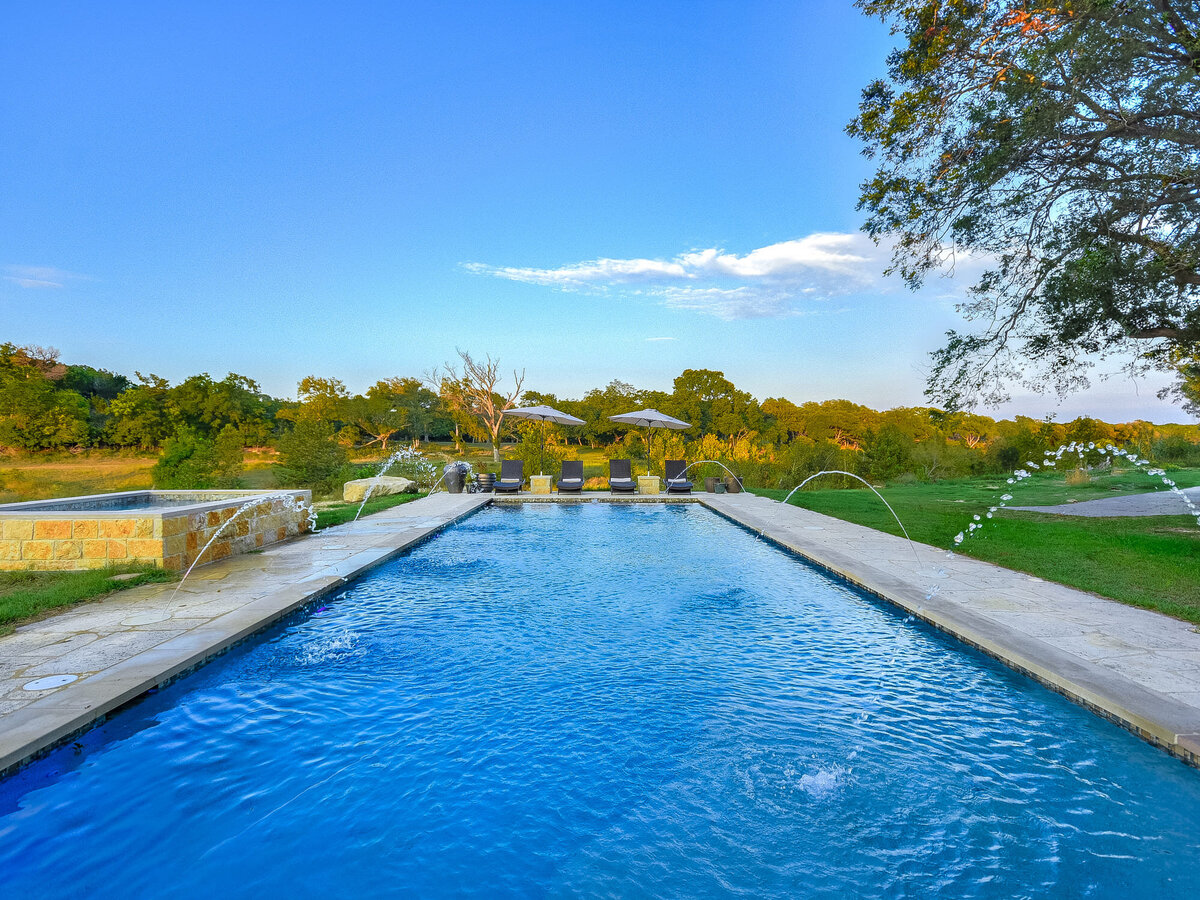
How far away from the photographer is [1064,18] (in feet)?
23.7

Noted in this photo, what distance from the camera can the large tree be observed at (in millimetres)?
7234

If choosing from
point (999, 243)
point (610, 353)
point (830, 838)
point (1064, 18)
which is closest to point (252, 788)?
point (830, 838)

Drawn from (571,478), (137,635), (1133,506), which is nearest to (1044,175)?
(1133,506)

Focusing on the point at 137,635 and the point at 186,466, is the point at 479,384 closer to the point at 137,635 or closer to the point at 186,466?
the point at 186,466

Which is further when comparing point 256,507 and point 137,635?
point 256,507

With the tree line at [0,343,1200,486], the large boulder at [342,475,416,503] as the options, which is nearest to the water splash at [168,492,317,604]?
the large boulder at [342,475,416,503]

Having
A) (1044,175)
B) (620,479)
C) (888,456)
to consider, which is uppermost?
(1044,175)

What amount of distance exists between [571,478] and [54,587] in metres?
11.4

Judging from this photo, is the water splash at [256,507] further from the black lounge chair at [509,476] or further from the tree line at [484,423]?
the tree line at [484,423]

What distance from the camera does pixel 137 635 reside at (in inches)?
172

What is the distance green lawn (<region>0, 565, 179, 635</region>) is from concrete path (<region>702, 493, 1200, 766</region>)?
282 inches

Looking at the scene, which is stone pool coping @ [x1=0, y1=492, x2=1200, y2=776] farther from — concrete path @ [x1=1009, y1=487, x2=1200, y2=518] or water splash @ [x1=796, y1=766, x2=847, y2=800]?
concrete path @ [x1=1009, y1=487, x2=1200, y2=518]

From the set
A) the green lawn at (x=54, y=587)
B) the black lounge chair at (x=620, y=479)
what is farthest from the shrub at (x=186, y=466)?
the black lounge chair at (x=620, y=479)

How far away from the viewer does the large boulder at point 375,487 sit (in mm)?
14086
